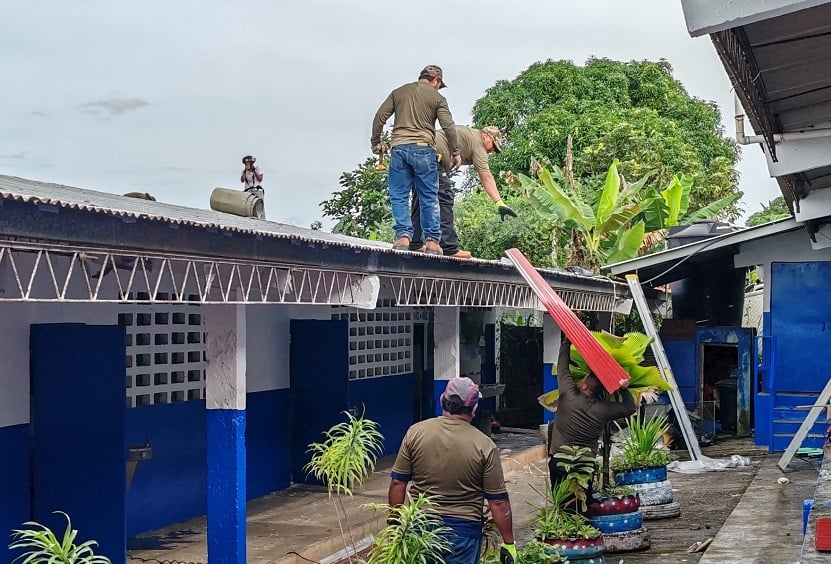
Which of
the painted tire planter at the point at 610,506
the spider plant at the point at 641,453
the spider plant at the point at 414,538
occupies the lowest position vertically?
the painted tire planter at the point at 610,506

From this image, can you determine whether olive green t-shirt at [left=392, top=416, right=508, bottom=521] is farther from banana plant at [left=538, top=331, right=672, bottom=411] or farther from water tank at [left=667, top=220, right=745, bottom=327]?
water tank at [left=667, top=220, right=745, bottom=327]

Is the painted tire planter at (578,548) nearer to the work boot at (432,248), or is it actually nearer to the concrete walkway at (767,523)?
the concrete walkway at (767,523)

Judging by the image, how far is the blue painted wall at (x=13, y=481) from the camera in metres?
7.45

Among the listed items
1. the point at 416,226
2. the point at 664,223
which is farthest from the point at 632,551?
the point at 664,223

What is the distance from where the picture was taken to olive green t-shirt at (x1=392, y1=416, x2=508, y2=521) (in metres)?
5.51

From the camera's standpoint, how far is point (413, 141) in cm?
957

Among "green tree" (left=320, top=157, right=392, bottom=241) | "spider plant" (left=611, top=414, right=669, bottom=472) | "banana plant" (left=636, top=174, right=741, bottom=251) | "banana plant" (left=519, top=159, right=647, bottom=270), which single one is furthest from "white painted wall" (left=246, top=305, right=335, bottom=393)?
"green tree" (left=320, top=157, right=392, bottom=241)

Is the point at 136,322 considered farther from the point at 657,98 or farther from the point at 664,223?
the point at 657,98

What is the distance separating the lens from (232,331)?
7.71 m

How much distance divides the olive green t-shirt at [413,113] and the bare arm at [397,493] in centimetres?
460

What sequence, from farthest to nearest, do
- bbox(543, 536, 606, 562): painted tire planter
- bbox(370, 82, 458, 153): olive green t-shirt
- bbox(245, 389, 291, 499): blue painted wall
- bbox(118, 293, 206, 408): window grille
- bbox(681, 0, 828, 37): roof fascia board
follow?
bbox(245, 389, 291, 499): blue painted wall, bbox(118, 293, 206, 408): window grille, bbox(370, 82, 458, 153): olive green t-shirt, bbox(543, 536, 606, 562): painted tire planter, bbox(681, 0, 828, 37): roof fascia board

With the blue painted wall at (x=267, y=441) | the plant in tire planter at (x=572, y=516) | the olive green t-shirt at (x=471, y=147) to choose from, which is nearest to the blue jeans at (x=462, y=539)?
the plant in tire planter at (x=572, y=516)

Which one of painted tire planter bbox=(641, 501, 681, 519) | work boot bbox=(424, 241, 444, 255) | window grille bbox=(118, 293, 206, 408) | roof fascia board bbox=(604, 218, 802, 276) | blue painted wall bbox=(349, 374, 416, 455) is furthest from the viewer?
blue painted wall bbox=(349, 374, 416, 455)

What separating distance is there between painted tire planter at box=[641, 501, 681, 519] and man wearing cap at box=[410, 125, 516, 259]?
3.10 metres
